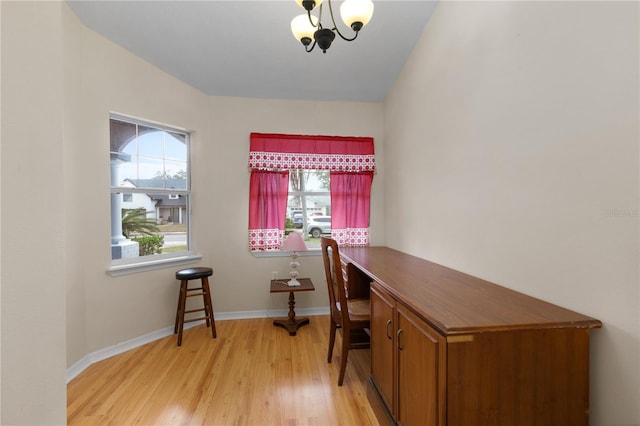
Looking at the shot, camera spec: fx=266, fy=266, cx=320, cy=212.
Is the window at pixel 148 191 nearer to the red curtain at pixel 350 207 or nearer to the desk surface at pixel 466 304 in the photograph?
the red curtain at pixel 350 207

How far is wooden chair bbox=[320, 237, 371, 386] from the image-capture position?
6.11 feet

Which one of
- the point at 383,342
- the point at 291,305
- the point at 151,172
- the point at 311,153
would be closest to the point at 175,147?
the point at 151,172

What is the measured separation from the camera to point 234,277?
10.2 feet

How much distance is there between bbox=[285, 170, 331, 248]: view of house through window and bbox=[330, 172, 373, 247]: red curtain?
14 centimetres

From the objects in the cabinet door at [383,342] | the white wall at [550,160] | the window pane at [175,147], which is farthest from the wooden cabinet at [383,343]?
the window pane at [175,147]

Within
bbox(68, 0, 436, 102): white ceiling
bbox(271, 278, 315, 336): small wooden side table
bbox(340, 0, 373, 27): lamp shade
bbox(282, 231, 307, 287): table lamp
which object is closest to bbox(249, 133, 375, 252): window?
bbox(282, 231, 307, 287): table lamp

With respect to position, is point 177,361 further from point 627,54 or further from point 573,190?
point 627,54

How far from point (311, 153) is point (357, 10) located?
1.84m

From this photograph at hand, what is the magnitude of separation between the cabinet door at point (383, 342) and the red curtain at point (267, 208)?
1.72 meters

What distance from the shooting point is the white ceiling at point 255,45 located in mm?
1998

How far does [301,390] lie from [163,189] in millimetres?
2320

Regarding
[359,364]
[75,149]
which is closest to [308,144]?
[75,149]

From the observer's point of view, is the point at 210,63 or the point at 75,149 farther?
the point at 210,63

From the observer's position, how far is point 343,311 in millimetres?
1886
